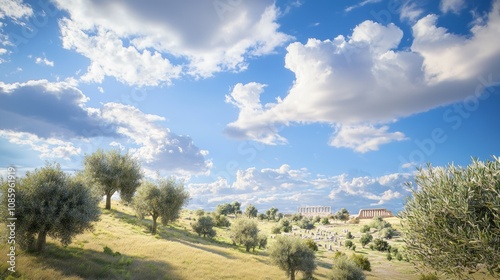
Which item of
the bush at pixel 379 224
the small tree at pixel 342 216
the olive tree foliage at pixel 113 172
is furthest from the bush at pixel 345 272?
the small tree at pixel 342 216

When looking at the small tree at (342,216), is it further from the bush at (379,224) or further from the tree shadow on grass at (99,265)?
the tree shadow on grass at (99,265)

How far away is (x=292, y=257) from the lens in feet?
134

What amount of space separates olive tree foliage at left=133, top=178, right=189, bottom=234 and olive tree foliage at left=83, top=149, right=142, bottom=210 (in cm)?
919

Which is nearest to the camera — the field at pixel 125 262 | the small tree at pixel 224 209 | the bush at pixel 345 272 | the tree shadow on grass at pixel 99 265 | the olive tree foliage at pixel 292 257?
the field at pixel 125 262

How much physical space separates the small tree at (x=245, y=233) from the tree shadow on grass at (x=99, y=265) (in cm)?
3006

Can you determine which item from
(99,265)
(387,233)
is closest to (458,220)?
(99,265)

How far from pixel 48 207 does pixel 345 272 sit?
39.8m

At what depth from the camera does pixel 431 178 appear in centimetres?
2064

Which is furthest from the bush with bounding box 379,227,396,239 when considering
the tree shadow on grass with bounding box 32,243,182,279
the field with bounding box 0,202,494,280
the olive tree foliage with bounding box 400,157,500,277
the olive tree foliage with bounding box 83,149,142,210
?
the tree shadow on grass with bounding box 32,243,182,279

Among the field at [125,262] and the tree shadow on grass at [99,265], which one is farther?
the tree shadow on grass at [99,265]

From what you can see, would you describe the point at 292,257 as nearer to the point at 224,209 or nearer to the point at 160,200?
the point at 160,200

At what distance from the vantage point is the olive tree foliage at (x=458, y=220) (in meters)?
16.1

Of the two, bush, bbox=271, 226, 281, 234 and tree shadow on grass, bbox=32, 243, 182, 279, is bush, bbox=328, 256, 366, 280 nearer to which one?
tree shadow on grass, bbox=32, 243, 182, 279

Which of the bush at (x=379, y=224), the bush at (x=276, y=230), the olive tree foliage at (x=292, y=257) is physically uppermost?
the olive tree foliage at (x=292, y=257)
